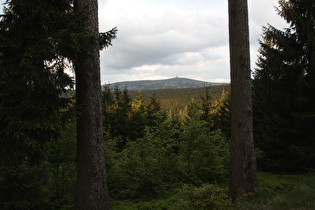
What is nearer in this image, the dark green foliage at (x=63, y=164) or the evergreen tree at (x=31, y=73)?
the evergreen tree at (x=31, y=73)

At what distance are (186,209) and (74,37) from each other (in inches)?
158

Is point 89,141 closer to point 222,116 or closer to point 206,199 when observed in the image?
point 206,199

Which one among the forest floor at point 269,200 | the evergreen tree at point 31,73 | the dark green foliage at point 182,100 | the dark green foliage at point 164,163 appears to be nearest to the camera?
the evergreen tree at point 31,73

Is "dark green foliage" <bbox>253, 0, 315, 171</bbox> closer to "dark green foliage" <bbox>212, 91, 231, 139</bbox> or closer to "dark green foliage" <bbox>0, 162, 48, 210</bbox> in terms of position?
"dark green foliage" <bbox>0, 162, 48, 210</bbox>

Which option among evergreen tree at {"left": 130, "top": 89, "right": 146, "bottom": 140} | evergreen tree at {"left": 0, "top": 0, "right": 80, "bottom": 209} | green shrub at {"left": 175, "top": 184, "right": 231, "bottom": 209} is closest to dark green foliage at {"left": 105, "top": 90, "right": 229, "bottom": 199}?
green shrub at {"left": 175, "top": 184, "right": 231, "bottom": 209}

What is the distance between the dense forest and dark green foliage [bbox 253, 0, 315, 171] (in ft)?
0.14

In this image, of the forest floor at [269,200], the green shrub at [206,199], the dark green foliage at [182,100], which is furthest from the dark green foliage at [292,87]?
the dark green foliage at [182,100]

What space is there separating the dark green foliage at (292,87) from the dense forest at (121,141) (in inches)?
1.6

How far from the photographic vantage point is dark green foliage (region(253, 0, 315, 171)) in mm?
8672

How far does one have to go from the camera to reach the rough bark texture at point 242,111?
18.4 ft

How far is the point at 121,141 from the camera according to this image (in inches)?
363

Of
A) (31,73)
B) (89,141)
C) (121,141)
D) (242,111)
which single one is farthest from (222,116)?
(31,73)

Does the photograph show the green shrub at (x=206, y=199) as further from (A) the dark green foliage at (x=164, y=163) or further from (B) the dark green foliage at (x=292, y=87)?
(B) the dark green foliage at (x=292, y=87)

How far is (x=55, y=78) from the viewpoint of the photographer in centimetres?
418
